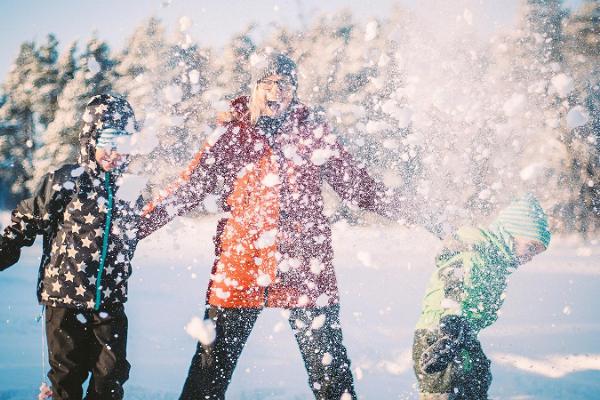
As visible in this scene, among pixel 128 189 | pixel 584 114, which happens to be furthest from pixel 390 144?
pixel 128 189

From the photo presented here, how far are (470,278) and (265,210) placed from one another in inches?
44.2

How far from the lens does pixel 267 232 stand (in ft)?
7.04

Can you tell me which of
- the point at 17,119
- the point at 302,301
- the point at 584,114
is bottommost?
the point at 302,301

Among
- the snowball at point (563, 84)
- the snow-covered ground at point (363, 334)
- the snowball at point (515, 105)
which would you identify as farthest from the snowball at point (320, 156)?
the snowball at point (563, 84)

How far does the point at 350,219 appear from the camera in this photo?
42.8 ft

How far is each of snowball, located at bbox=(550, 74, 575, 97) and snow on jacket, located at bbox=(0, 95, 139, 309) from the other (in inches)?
506

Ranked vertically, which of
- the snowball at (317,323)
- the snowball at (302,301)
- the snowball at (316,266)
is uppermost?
the snowball at (316,266)

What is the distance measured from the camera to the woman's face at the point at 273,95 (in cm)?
221

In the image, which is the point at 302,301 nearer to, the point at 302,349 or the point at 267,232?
the point at 302,349

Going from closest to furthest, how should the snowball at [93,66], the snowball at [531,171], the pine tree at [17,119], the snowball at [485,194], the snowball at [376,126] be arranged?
the snowball at [531,171] < the snowball at [485,194] < the snowball at [376,126] < the snowball at [93,66] < the pine tree at [17,119]

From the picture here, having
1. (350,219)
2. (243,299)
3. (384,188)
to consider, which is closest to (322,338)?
(243,299)

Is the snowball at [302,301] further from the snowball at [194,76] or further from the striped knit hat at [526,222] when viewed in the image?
the snowball at [194,76]

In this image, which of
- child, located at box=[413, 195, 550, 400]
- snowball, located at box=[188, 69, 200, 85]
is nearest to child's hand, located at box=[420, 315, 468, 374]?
child, located at box=[413, 195, 550, 400]

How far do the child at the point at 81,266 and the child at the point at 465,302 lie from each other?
157 cm
